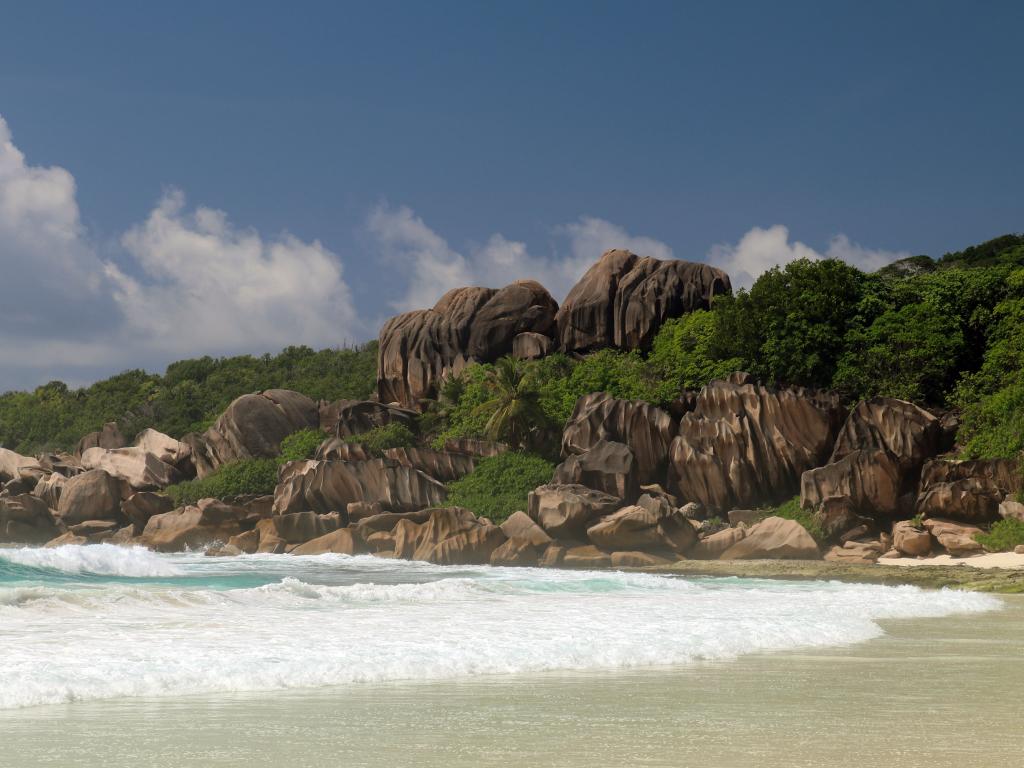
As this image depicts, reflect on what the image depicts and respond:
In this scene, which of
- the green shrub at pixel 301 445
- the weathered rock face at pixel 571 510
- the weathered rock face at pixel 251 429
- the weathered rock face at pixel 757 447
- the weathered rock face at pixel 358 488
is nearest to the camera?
the weathered rock face at pixel 571 510

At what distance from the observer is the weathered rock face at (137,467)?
4984 centimetres

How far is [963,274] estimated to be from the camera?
→ 41125mm

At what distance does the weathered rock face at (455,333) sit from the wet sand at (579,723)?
142 ft

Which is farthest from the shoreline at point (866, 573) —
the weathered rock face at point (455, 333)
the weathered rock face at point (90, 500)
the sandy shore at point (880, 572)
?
the weathered rock face at point (90, 500)

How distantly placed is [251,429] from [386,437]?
9.43 metres

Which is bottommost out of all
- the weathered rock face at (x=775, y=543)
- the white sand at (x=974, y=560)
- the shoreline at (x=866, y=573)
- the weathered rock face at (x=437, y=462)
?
the shoreline at (x=866, y=573)

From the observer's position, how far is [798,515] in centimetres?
3281

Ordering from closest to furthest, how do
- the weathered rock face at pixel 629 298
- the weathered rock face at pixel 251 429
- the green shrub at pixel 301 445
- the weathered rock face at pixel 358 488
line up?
the weathered rock face at pixel 358 488 < the green shrub at pixel 301 445 < the weathered rock face at pixel 629 298 < the weathered rock face at pixel 251 429

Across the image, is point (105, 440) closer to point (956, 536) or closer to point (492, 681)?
point (956, 536)

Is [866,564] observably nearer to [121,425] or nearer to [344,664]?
[344,664]

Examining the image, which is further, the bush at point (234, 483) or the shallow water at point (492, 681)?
the bush at point (234, 483)

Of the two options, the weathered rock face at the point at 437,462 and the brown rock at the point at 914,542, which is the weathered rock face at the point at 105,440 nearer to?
the weathered rock face at the point at 437,462


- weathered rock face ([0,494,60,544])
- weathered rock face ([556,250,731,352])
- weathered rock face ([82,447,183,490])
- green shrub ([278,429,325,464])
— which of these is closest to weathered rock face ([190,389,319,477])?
green shrub ([278,429,325,464])

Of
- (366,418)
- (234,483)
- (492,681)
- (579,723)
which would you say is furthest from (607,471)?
(579,723)
